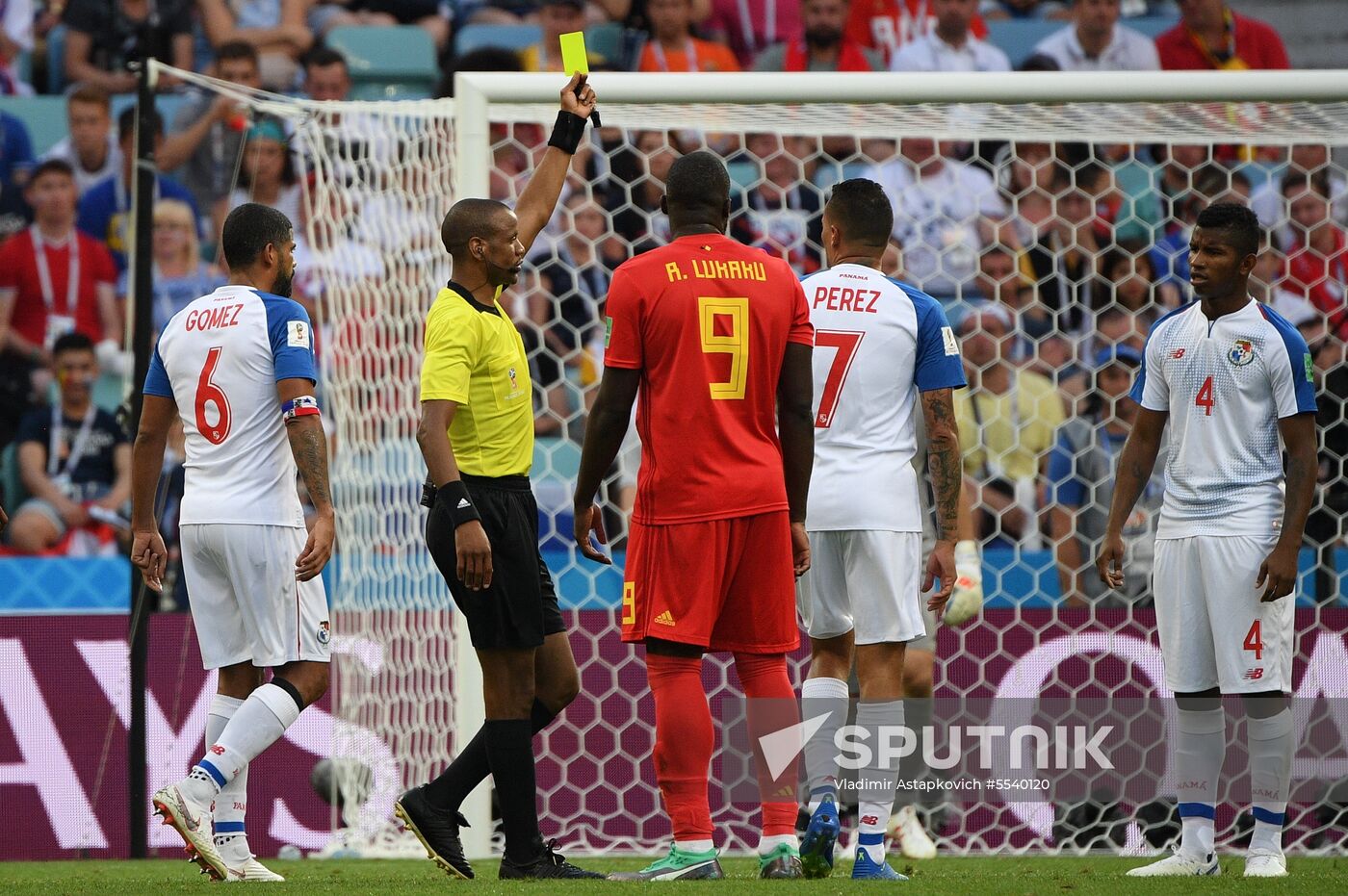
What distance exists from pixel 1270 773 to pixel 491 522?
2667 mm

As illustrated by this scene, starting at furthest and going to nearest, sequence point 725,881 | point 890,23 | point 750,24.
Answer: point 750,24
point 890,23
point 725,881

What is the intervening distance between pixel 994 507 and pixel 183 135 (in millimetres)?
6374

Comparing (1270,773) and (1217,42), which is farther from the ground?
(1217,42)

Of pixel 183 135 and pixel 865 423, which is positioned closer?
pixel 865 423

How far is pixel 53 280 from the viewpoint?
420 inches

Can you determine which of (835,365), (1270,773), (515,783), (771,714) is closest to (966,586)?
(1270,773)

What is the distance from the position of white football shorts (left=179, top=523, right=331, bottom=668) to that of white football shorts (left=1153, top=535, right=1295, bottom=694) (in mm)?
2750

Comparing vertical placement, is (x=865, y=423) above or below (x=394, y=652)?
above

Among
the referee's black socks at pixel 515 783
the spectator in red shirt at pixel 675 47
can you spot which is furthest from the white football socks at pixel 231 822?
the spectator in red shirt at pixel 675 47

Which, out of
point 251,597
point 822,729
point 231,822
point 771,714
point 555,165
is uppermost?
point 555,165

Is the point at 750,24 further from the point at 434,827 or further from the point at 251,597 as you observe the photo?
the point at 434,827

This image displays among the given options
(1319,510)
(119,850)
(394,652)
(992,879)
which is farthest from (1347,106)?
(119,850)

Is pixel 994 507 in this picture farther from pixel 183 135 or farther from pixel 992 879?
pixel 183 135

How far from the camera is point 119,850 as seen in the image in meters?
6.87
